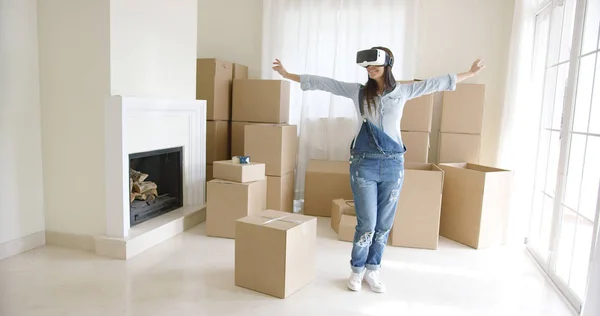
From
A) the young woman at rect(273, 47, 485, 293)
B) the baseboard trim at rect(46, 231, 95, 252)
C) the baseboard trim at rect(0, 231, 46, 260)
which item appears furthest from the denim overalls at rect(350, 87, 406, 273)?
the baseboard trim at rect(0, 231, 46, 260)

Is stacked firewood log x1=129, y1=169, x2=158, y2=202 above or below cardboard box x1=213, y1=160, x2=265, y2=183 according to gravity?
below

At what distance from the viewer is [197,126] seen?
3.73 m

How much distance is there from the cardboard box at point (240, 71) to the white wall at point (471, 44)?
5.75 ft

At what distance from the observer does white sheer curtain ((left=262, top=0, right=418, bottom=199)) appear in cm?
420

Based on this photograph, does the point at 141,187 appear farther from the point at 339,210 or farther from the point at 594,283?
the point at 594,283

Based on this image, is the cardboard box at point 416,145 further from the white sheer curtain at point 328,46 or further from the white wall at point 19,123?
the white wall at point 19,123

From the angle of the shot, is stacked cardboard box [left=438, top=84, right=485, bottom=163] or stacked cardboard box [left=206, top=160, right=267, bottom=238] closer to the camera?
stacked cardboard box [left=206, top=160, right=267, bottom=238]

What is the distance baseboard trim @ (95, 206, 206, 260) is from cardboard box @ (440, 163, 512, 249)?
2.08 metres

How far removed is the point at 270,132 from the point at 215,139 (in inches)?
30.2

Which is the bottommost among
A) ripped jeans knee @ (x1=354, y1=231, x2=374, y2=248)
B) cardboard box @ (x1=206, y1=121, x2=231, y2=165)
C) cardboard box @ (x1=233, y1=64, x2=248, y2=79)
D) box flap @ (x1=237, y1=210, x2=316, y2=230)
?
ripped jeans knee @ (x1=354, y1=231, x2=374, y2=248)

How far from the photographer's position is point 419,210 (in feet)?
10.4

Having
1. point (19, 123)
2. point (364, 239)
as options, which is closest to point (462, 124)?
point (364, 239)

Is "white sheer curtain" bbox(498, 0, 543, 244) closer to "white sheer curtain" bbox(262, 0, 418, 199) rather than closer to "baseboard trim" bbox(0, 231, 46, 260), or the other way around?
"white sheer curtain" bbox(262, 0, 418, 199)

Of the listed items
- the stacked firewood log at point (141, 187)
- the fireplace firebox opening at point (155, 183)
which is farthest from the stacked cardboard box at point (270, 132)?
the stacked firewood log at point (141, 187)
